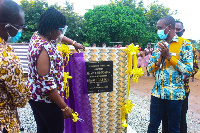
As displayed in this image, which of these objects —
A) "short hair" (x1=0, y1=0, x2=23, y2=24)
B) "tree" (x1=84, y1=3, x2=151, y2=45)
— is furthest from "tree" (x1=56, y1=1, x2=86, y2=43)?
"short hair" (x1=0, y1=0, x2=23, y2=24)

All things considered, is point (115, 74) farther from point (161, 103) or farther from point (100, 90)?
point (161, 103)

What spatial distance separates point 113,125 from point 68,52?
124 cm

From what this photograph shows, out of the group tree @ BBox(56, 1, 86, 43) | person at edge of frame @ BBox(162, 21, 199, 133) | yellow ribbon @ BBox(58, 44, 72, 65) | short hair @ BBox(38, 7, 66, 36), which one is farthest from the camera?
tree @ BBox(56, 1, 86, 43)

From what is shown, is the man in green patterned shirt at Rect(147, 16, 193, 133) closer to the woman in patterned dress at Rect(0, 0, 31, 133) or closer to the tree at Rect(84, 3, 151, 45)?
the woman in patterned dress at Rect(0, 0, 31, 133)

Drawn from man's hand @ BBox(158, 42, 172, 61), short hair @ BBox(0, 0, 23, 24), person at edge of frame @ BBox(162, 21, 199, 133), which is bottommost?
person at edge of frame @ BBox(162, 21, 199, 133)

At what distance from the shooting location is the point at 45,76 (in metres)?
1.80

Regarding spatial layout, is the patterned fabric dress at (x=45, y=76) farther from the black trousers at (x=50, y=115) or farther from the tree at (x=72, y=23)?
the tree at (x=72, y=23)

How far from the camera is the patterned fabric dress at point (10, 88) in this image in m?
1.36

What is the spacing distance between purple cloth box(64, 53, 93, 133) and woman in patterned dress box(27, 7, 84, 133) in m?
0.59

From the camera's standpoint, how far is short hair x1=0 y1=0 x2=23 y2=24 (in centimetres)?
144

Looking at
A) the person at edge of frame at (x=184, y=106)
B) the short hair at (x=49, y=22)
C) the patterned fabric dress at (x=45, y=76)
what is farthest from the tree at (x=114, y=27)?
the patterned fabric dress at (x=45, y=76)

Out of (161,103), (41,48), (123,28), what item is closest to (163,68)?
(161,103)

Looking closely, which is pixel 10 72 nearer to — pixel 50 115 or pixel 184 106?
pixel 50 115

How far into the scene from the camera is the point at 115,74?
279 centimetres
